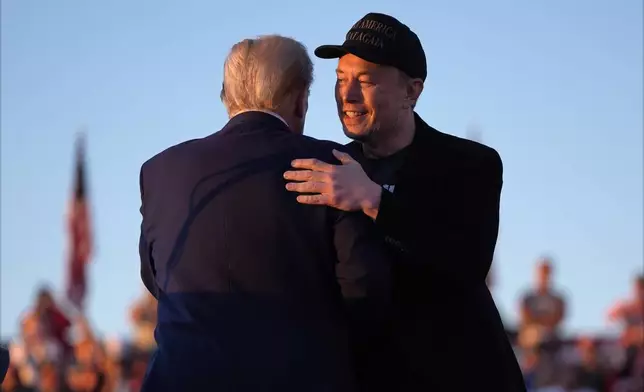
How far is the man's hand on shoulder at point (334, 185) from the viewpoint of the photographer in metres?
4.64

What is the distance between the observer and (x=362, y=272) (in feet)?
15.2

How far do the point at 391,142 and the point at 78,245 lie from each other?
17.3m

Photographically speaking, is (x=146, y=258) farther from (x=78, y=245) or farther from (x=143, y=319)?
(x=78, y=245)

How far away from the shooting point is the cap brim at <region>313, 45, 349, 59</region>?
5230 millimetres

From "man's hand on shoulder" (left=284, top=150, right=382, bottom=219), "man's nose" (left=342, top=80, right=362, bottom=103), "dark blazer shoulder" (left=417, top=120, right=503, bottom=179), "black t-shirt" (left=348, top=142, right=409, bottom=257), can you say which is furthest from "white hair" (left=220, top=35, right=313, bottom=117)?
"dark blazer shoulder" (left=417, top=120, right=503, bottom=179)

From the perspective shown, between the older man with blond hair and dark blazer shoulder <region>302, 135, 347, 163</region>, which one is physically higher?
dark blazer shoulder <region>302, 135, 347, 163</region>

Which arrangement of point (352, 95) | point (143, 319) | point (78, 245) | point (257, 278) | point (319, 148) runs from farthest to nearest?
1. point (78, 245)
2. point (143, 319)
3. point (352, 95)
4. point (319, 148)
5. point (257, 278)

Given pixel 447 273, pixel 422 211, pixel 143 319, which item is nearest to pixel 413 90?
pixel 422 211

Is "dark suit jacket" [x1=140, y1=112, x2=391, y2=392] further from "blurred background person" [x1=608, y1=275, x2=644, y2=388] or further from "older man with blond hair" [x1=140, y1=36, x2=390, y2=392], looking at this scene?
"blurred background person" [x1=608, y1=275, x2=644, y2=388]

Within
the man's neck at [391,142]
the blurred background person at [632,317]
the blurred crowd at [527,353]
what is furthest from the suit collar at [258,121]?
the blurred background person at [632,317]

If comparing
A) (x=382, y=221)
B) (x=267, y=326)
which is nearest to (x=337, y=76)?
(x=382, y=221)

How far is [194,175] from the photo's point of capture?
4.74 metres

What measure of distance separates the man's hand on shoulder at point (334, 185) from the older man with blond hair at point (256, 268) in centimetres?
3

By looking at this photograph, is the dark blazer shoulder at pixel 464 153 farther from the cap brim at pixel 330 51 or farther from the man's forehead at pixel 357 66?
the cap brim at pixel 330 51
